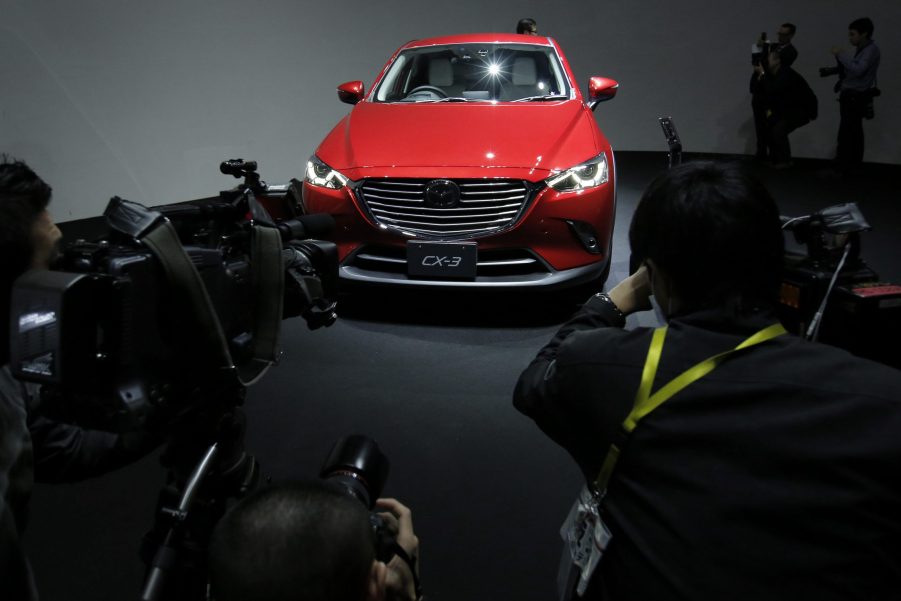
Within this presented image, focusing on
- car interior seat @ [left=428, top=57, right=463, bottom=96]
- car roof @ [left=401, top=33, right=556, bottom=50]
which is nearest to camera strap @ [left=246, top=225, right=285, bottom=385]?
car interior seat @ [left=428, top=57, right=463, bottom=96]

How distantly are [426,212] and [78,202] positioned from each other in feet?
11.3

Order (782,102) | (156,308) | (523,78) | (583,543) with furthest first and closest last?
(782,102) → (523,78) → (583,543) → (156,308)

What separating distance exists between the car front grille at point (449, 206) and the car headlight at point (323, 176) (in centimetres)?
13

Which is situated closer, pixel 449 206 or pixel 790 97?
pixel 449 206

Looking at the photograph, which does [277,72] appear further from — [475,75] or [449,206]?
[449,206]

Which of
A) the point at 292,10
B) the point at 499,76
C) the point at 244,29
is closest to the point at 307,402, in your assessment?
the point at 499,76

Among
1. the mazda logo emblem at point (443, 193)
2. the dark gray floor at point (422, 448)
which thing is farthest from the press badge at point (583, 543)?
the mazda logo emblem at point (443, 193)

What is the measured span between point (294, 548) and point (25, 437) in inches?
26.7

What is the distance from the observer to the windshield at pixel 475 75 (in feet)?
13.7

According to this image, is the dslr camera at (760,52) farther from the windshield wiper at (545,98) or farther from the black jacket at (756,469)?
the black jacket at (756,469)

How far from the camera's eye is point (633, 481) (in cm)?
103

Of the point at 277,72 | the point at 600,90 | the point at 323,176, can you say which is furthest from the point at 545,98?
the point at 277,72

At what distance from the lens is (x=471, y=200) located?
3.21 metres

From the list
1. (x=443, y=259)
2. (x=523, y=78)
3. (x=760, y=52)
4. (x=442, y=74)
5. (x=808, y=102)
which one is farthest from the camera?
(x=760, y=52)
